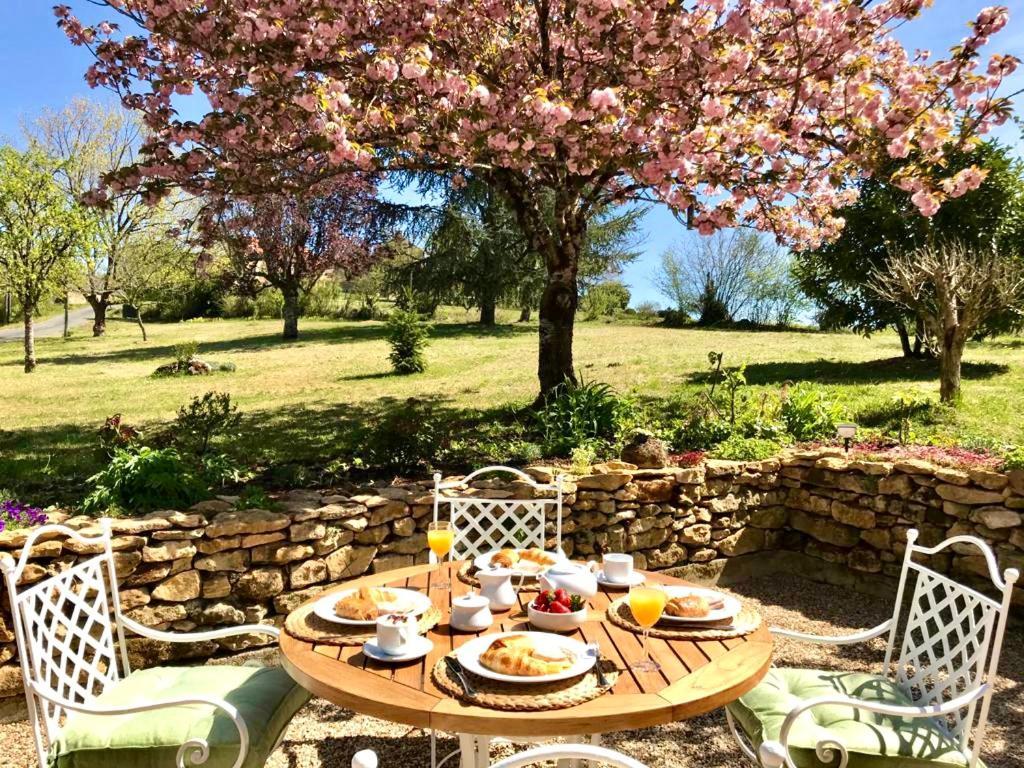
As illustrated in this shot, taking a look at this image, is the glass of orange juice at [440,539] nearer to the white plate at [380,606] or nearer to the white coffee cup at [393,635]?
the white plate at [380,606]

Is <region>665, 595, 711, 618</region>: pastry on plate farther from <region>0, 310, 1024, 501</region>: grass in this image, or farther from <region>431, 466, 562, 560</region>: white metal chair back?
<region>0, 310, 1024, 501</region>: grass

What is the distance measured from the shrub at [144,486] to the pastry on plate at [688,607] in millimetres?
2969

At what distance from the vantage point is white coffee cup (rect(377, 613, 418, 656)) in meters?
2.00

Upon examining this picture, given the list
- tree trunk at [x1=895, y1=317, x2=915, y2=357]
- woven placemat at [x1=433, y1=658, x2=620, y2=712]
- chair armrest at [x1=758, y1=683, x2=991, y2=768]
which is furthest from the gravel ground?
tree trunk at [x1=895, y1=317, x2=915, y2=357]

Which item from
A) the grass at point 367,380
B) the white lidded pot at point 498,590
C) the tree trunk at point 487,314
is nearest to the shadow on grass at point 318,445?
the grass at point 367,380

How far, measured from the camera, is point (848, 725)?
7.68 ft

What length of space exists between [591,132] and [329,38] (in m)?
1.83

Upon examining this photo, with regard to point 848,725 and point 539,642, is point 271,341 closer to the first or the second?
point 539,642

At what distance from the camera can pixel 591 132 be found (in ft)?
16.0

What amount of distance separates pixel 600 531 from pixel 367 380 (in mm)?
6634

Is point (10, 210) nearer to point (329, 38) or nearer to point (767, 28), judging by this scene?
point (329, 38)

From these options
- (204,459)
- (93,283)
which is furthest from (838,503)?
(93,283)

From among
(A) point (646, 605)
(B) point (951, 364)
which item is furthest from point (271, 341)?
(A) point (646, 605)

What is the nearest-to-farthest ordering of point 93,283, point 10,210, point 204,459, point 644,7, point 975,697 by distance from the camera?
1. point 975,697
2. point 644,7
3. point 204,459
4. point 10,210
5. point 93,283
